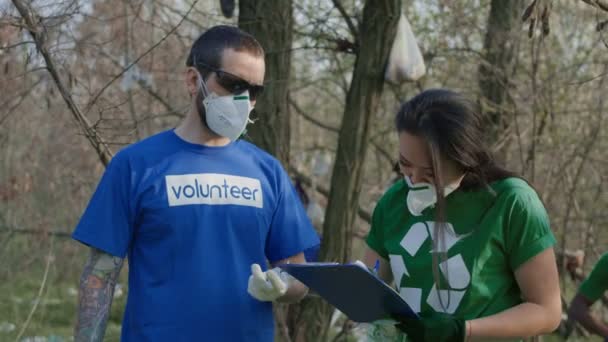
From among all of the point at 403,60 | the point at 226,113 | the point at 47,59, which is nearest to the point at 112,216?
the point at 226,113

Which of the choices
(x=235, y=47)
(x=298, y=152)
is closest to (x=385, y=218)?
(x=235, y=47)

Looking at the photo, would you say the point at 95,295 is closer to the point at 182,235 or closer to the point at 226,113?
the point at 182,235

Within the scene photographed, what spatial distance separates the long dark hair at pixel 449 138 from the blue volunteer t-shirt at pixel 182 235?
615mm

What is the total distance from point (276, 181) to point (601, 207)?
184 inches

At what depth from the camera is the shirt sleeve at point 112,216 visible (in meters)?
2.92

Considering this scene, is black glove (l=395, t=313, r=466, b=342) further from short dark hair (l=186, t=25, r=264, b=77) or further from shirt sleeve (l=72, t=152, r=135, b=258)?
short dark hair (l=186, t=25, r=264, b=77)

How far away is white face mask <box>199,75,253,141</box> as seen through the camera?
3.03 meters

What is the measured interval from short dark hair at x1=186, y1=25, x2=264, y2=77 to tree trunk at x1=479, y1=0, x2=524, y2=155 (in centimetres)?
389

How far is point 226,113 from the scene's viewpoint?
9.97 ft

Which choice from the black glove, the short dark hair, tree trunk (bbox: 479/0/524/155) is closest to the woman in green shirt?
the black glove

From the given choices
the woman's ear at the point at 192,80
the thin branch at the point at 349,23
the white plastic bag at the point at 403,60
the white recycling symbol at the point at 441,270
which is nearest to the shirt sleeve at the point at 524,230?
the white recycling symbol at the point at 441,270

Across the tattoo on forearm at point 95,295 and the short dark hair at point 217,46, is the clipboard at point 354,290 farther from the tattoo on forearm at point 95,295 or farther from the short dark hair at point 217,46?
the short dark hair at point 217,46

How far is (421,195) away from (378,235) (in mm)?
243

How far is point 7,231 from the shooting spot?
6828 millimetres
